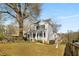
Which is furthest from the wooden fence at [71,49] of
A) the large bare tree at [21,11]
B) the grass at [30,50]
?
the large bare tree at [21,11]

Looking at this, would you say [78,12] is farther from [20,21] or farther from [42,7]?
[20,21]

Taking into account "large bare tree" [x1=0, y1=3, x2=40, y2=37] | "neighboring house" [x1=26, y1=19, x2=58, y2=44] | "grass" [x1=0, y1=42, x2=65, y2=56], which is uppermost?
"large bare tree" [x1=0, y1=3, x2=40, y2=37]

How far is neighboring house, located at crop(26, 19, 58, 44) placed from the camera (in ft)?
4.46

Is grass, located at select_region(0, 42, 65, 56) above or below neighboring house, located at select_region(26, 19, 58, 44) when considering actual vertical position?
below

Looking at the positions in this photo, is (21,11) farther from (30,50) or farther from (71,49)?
(71,49)

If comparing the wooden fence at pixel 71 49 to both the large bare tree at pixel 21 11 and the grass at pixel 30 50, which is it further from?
the large bare tree at pixel 21 11

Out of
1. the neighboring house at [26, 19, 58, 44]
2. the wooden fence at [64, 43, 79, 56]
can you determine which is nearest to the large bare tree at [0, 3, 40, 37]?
the neighboring house at [26, 19, 58, 44]

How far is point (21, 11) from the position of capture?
1386mm

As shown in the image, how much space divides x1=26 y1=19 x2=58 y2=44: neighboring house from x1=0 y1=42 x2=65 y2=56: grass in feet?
0.14

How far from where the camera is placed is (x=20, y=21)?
1374 mm

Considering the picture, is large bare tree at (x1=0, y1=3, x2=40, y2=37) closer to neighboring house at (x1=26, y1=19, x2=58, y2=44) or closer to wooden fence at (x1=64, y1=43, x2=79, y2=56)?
neighboring house at (x1=26, y1=19, x2=58, y2=44)

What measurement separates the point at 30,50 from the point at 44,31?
0.55ft

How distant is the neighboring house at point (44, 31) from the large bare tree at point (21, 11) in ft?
0.22

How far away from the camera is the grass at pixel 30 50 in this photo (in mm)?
1352
